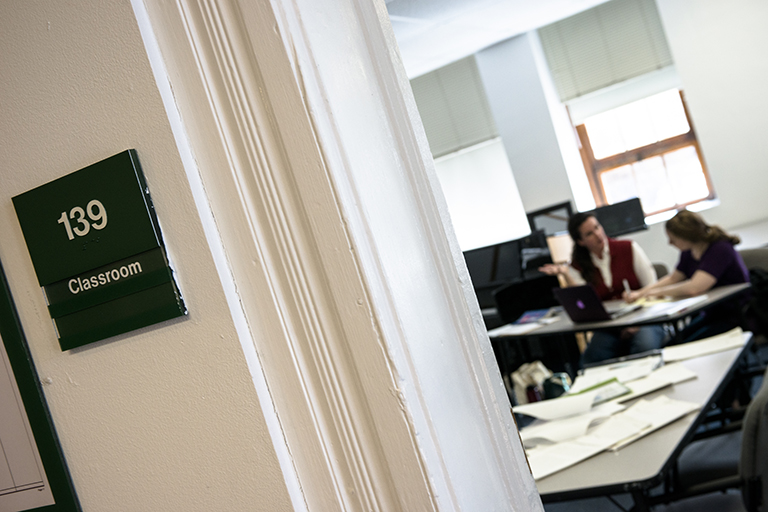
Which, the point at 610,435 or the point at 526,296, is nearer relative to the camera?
the point at 610,435

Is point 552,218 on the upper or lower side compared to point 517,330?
upper

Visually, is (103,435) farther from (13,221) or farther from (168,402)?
(13,221)

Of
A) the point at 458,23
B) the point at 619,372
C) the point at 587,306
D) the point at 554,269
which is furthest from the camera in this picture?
the point at 458,23

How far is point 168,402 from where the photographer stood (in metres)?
0.74

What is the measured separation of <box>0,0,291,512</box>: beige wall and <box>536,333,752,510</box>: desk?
4.69ft

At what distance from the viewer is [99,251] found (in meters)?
0.75

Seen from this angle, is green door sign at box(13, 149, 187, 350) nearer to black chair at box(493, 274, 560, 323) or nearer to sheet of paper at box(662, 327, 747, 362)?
sheet of paper at box(662, 327, 747, 362)

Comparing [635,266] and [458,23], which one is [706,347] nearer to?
[635,266]

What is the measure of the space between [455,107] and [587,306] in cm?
425

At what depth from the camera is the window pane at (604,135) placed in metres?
6.97

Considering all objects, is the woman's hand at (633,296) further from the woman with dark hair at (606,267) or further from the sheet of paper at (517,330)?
the sheet of paper at (517,330)

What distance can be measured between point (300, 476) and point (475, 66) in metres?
7.27

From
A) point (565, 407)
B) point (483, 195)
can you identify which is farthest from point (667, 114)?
point (565, 407)

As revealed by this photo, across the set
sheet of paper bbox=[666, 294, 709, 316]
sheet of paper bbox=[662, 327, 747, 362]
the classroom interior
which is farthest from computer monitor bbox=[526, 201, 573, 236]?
the classroom interior
